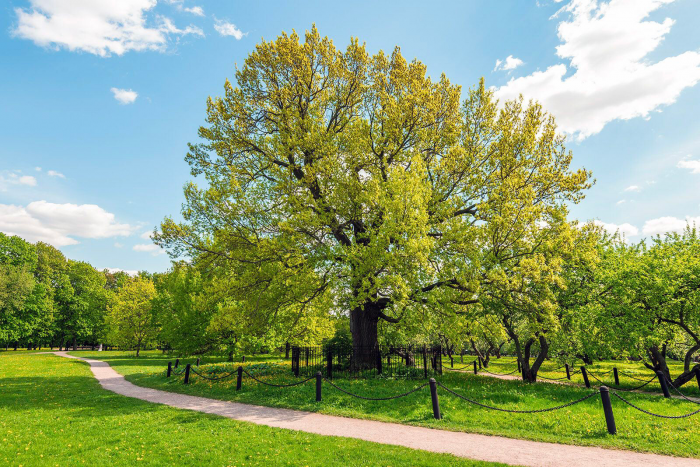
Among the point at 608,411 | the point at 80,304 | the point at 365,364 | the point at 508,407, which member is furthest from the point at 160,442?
the point at 80,304

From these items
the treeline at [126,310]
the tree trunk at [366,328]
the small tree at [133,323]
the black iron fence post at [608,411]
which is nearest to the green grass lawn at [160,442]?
the black iron fence post at [608,411]

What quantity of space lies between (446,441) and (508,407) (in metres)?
3.83

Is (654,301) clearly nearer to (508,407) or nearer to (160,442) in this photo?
(508,407)

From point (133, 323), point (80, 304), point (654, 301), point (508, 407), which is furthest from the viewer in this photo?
point (80, 304)

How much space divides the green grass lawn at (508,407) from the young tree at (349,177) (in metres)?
3.34

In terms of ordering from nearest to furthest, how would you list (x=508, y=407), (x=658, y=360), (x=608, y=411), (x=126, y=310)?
(x=608, y=411) → (x=508, y=407) → (x=658, y=360) → (x=126, y=310)

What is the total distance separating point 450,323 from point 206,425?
901 cm

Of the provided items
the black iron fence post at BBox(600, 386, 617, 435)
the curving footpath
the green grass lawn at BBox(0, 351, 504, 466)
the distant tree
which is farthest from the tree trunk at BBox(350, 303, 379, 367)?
the distant tree

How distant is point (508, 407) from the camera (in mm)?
10805

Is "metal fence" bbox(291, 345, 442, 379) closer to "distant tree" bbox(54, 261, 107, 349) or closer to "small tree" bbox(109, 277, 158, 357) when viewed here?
"small tree" bbox(109, 277, 158, 357)

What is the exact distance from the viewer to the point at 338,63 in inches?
663

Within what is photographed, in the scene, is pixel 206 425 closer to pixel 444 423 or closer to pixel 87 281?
pixel 444 423

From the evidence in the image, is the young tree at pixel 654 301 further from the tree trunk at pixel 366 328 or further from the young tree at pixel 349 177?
the tree trunk at pixel 366 328

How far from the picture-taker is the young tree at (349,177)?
46.0 ft
